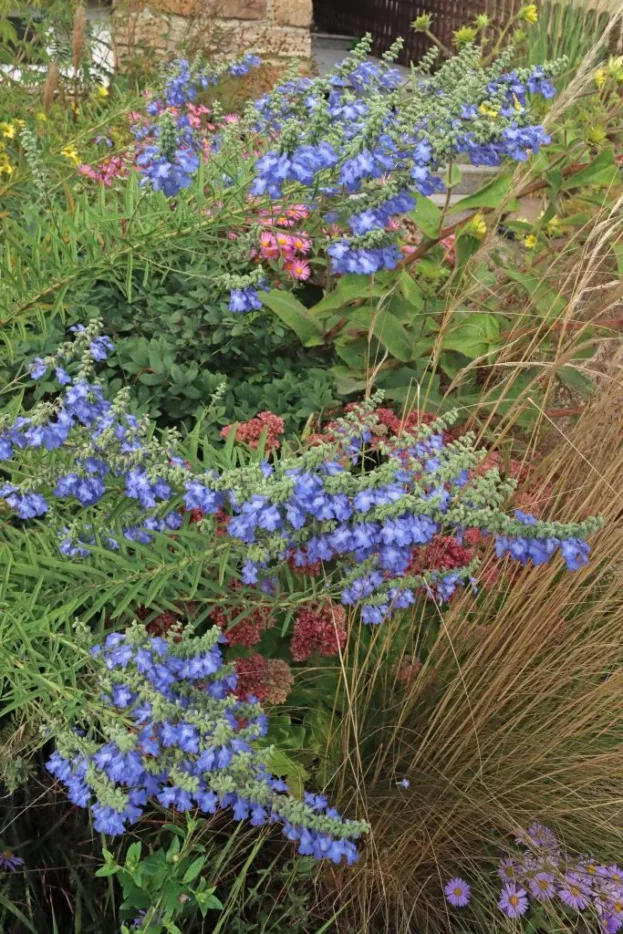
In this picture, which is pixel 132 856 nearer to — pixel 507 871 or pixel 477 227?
pixel 507 871

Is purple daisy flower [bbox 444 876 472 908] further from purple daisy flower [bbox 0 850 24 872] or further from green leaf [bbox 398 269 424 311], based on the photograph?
green leaf [bbox 398 269 424 311]

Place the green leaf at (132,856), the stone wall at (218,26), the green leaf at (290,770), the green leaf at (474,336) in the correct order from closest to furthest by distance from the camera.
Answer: the green leaf at (132,856), the green leaf at (290,770), the green leaf at (474,336), the stone wall at (218,26)

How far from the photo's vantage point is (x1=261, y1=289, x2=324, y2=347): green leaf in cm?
279

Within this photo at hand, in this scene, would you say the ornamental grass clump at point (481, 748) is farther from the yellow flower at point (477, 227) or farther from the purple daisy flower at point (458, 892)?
the yellow flower at point (477, 227)

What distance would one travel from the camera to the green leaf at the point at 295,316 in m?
2.79

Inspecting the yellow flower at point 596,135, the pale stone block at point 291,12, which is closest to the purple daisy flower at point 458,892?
the yellow flower at point 596,135

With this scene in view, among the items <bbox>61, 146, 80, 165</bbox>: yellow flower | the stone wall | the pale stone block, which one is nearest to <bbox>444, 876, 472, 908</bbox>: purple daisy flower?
<bbox>61, 146, 80, 165</bbox>: yellow flower

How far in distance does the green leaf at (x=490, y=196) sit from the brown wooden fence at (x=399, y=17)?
5130 mm

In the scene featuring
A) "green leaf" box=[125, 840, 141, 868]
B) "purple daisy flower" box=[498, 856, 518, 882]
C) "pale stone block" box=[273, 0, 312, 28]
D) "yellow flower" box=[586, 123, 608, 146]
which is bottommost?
"purple daisy flower" box=[498, 856, 518, 882]

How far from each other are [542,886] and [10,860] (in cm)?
114

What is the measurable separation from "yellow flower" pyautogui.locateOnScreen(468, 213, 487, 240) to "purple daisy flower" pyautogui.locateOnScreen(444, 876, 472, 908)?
1743 mm

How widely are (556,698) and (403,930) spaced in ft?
2.19

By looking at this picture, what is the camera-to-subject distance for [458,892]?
2.12m

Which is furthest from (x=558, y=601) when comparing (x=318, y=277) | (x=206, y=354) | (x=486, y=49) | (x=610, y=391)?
(x=486, y=49)
